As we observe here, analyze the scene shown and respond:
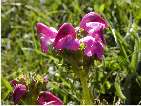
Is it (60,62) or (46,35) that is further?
(60,62)

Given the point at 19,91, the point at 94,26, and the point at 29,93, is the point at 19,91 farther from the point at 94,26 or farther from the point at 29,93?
the point at 94,26

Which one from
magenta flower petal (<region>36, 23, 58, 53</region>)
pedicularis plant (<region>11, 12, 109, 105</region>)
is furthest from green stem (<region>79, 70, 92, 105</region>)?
magenta flower petal (<region>36, 23, 58, 53</region>)

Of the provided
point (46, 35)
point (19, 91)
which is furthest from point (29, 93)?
point (46, 35)

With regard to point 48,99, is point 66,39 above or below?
above

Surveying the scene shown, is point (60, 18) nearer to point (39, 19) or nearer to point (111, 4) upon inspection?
point (39, 19)

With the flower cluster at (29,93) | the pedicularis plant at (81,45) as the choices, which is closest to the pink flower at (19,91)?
the flower cluster at (29,93)

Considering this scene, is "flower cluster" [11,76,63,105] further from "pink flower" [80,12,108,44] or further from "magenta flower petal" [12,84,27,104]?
"pink flower" [80,12,108,44]

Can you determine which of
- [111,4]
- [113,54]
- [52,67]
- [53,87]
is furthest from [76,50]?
[111,4]
